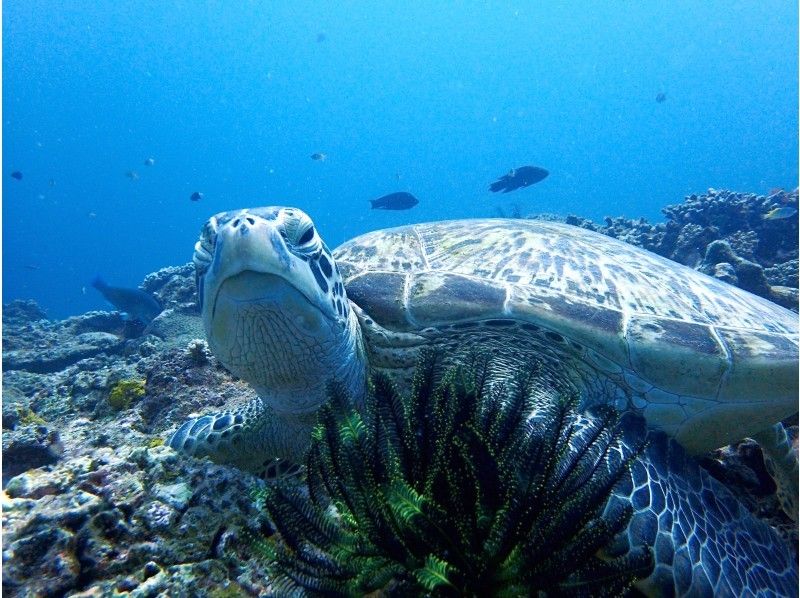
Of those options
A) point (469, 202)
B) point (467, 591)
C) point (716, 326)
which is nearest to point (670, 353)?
point (716, 326)

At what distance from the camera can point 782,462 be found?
8.10 ft

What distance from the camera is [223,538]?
1486mm

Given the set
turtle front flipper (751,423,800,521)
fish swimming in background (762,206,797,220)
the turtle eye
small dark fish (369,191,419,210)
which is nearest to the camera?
the turtle eye

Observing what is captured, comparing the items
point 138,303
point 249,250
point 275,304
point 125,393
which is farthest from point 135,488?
point 138,303

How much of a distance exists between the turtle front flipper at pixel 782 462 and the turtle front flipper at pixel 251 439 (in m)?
2.59

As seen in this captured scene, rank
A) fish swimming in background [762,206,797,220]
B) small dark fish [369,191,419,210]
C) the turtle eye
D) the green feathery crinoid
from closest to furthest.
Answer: the green feathery crinoid < the turtle eye < fish swimming in background [762,206,797,220] < small dark fish [369,191,419,210]

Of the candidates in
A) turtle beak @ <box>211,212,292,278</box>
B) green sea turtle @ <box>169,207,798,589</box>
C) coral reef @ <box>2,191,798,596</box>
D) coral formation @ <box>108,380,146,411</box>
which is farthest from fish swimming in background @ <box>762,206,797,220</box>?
coral formation @ <box>108,380,146,411</box>

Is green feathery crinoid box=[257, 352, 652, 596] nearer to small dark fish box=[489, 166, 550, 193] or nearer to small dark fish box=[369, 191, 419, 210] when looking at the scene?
small dark fish box=[489, 166, 550, 193]

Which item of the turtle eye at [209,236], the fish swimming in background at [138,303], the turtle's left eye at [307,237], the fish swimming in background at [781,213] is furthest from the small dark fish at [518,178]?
the turtle eye at [209,236]

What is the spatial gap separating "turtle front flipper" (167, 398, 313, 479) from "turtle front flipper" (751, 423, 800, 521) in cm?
259

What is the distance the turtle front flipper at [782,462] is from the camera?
2.29 meters

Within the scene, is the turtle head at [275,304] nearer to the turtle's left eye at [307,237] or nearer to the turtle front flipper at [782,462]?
the turtle's left eye at [307,237]

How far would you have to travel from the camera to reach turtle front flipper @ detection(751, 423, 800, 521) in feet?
7.53

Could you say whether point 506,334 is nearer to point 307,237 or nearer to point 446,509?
point 307,237
